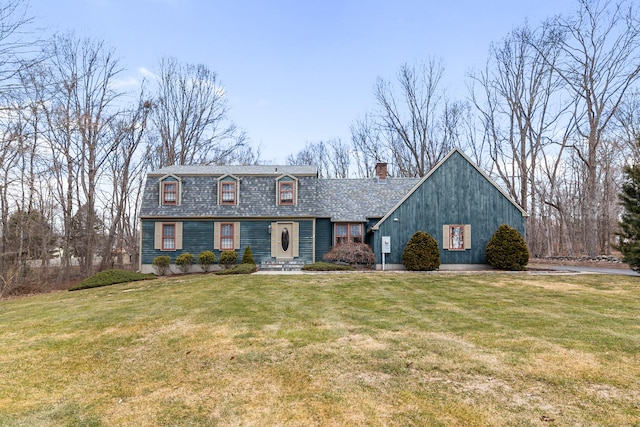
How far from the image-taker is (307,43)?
17.3m

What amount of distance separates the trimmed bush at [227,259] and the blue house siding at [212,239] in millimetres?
623

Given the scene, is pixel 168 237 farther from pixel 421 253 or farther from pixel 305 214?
pixel 421 253

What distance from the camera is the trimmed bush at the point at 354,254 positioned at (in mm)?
18172

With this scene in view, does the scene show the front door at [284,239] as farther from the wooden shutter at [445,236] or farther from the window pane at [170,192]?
the wooden shutter at [445,236]

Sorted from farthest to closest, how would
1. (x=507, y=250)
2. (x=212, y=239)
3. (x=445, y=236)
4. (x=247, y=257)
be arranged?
(x=212, y=239) → (x=247, y=257) → (x=445, y=236) → (x=507, y=250)

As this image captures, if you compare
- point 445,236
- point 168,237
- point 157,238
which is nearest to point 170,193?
point 168,237

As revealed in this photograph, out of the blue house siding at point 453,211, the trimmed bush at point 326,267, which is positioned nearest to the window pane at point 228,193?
the trimmed bush at point 326,267

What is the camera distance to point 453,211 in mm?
18406

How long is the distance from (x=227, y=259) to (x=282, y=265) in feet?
9.81

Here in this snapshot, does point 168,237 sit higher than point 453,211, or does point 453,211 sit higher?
point 453,211

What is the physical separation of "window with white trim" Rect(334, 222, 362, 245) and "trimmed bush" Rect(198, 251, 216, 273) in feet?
23.0

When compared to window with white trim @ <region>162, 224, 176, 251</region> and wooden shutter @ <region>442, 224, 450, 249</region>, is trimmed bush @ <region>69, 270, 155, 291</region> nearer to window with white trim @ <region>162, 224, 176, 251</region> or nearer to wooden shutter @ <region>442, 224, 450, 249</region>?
window with white trim @ <region>162, 224, 176, 251</region>

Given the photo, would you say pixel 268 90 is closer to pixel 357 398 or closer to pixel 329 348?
pixel 329 348

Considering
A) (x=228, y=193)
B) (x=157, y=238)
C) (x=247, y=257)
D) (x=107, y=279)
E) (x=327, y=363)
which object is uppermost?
(x=228, y=193)
